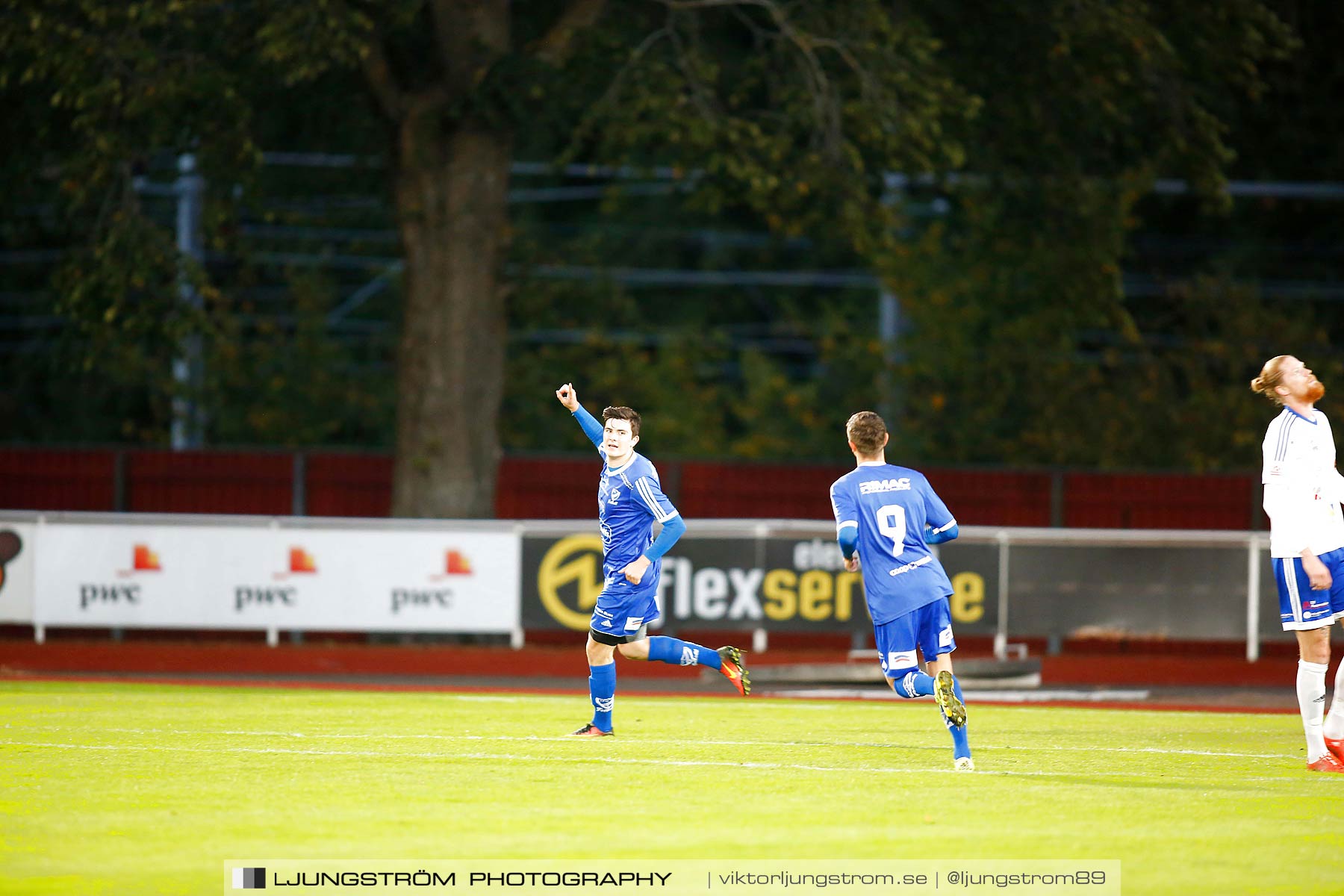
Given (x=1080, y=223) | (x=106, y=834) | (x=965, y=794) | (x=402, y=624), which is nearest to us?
(x=106, y=834)

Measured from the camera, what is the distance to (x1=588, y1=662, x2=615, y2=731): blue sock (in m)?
10.5

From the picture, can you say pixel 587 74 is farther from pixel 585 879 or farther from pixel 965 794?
pixel 585 879

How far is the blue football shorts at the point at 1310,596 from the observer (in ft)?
30.0

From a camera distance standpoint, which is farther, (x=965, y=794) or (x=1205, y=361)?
(x=1205, y=361)

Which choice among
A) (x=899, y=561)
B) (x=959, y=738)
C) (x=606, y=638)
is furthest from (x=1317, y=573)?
(x=606, y=638)

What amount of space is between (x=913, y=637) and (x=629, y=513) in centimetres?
212

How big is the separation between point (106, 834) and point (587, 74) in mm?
13531

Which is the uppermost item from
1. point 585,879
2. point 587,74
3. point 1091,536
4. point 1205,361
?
point 587,74

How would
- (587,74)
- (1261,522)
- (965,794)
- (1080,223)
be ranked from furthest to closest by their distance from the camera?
(1261,522) → (1080,223) → (587,74) → (965,794)

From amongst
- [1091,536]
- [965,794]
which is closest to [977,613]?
[1091,536]

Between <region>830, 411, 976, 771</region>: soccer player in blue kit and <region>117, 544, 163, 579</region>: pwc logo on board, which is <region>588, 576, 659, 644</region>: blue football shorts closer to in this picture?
<region>830, 411, 976, 771</region>: soccer player in blue kit

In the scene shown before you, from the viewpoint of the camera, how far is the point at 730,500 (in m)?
23.2

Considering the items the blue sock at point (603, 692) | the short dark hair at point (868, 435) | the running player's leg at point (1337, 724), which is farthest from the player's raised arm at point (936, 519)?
the blue sock at point (603, 692)

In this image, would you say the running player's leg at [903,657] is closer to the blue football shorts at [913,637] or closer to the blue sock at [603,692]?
the blue football shorts at [913,637]
